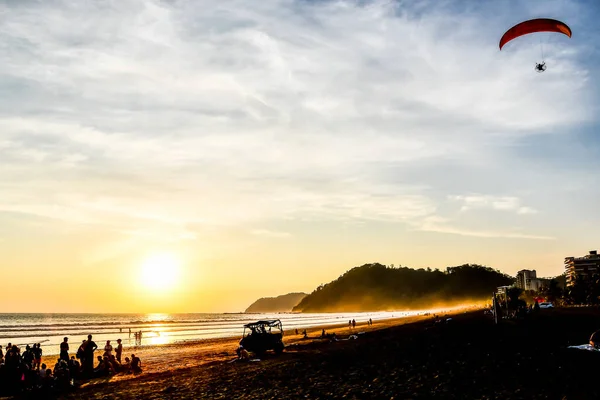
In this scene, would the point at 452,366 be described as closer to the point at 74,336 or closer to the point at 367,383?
the point at 367,383

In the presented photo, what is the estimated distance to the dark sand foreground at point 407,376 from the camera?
495 inches

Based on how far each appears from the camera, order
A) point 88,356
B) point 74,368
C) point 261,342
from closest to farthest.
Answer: point 74,368 → point 88,356 → point 261,342

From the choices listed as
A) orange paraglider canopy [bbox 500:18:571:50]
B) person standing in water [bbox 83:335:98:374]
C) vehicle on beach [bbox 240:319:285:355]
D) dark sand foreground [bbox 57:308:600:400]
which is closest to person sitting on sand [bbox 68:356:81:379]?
person standing in water [bbox 83:335:98:374]

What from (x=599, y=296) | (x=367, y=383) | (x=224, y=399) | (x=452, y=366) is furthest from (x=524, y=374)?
(x=599, y=296)

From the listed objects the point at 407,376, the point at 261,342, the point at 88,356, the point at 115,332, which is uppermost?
the point at 88,356

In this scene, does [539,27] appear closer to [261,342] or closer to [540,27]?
[540,27]

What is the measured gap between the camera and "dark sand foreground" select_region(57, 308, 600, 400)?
12.6m

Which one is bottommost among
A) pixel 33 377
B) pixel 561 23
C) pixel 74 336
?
pixel 74 336

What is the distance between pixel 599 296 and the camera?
78.8 m

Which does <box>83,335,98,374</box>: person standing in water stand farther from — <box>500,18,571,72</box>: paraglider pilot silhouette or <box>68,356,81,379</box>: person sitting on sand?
<box>500,18,571,72</box>: paraglider pilot silhouette

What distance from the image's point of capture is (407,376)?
608 inches

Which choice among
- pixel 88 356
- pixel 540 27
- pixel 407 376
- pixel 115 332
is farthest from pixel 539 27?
pixel 115 332

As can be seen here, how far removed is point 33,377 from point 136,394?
4.79 meters

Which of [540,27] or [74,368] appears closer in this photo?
[74,368]
